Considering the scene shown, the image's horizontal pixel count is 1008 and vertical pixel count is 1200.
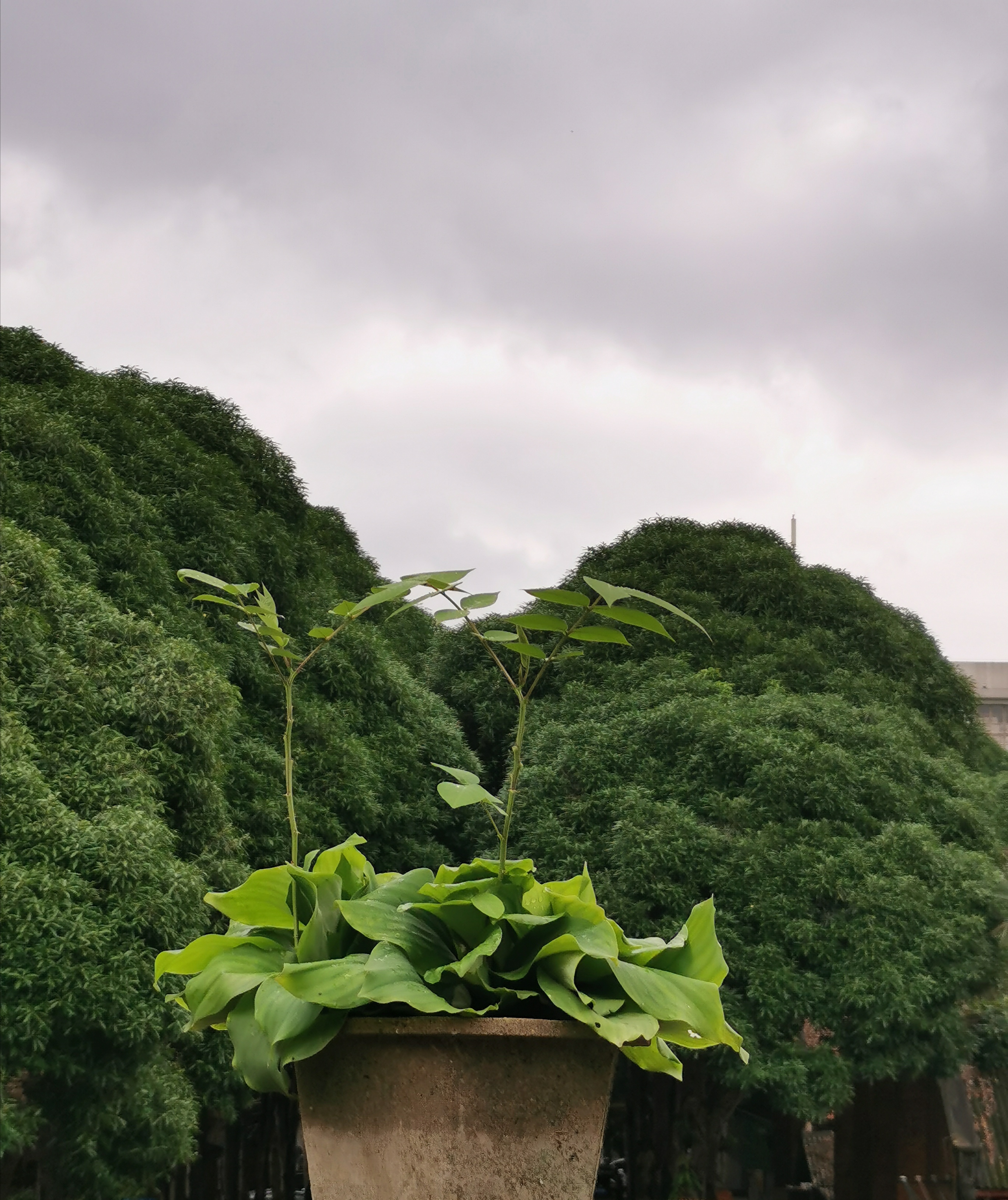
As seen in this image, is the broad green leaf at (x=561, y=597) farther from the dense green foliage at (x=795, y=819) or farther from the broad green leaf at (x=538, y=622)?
the dense green foliage at (x=795, y=819)

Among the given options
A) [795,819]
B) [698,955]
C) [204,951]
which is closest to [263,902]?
[204,951]

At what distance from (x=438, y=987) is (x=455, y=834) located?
24.3 feet

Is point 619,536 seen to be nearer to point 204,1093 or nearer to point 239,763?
point 239,763

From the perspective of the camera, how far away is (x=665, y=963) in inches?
69.6

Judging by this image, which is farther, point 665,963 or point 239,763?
point 239,763

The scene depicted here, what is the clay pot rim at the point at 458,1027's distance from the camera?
156cm

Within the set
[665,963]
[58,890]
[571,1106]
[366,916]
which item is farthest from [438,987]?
[58,890]

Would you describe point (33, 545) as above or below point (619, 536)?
below

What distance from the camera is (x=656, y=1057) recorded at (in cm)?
177

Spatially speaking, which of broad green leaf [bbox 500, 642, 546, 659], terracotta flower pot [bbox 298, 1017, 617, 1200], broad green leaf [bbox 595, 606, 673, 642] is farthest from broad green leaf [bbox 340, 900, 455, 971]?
broad green leaf [bbox 595, 606, 673, 642]

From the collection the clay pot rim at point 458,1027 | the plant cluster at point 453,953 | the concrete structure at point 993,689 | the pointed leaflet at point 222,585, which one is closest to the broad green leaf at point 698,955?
the plant cluster at point 453,953

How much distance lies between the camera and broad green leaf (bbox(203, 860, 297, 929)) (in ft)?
5.81

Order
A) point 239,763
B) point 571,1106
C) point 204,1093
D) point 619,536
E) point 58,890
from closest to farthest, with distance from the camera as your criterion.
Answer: point 571,1106
point 58,890
point 204,1093
point 239,763
point 619,536

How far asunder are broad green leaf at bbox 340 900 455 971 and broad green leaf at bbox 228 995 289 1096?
0.60 ft
